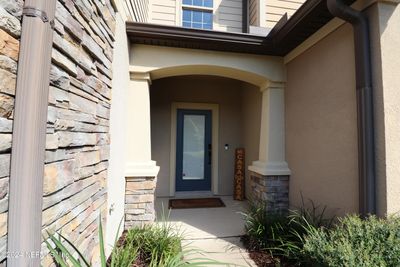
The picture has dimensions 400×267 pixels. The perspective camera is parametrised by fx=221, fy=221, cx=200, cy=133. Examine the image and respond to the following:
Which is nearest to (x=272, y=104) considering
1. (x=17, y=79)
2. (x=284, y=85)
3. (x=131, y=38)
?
(x=284, y=85)

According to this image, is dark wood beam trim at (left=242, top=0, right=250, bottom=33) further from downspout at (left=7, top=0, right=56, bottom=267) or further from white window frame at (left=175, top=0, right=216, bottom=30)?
downspout at (left=7, top=0, right=56, bottom=267)

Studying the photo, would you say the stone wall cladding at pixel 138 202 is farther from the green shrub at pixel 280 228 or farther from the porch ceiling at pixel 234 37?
the porch ceiling at pixel 234 37

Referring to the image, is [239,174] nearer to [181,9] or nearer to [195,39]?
[195,39]

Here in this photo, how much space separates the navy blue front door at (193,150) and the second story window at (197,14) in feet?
6.81

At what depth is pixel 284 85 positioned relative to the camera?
Result: 3.74 m

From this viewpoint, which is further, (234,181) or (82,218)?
(234,181)

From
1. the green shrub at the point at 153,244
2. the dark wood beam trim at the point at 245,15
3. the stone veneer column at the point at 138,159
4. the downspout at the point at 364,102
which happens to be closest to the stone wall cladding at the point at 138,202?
the stone veneer column at the point at 138,159

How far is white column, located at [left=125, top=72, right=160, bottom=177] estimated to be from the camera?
3283 millimetres

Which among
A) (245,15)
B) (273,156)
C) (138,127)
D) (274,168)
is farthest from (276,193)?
(245,15)

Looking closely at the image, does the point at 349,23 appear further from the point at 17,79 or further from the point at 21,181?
the point at 21,181

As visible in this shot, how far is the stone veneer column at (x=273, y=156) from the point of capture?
11.7ft

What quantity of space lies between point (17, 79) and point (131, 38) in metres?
2.37

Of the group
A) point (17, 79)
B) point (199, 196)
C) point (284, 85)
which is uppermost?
point (284, 85)

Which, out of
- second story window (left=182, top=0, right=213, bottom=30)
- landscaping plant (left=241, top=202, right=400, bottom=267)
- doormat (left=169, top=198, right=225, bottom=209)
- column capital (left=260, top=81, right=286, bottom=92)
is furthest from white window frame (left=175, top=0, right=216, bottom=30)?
landscaping plant (left=241, top=202, right=400, bottom=267)
